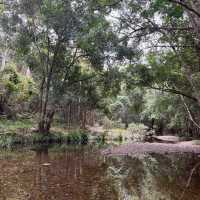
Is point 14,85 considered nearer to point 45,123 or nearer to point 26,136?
point 45,123

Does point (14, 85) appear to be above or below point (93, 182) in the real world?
above

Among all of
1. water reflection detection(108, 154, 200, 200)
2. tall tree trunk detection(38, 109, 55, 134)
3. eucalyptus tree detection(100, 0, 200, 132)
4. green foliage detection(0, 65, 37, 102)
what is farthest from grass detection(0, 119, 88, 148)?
water reflection detection(108, 154, 200, 200)

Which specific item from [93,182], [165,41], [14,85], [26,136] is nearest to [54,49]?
[14,85]

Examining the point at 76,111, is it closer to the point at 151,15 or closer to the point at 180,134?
the point at 180,134

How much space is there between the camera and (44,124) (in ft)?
97.5

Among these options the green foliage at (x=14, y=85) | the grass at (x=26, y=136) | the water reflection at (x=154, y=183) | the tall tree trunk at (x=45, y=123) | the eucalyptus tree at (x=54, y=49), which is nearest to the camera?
the water reflection at (x=154, y=183)

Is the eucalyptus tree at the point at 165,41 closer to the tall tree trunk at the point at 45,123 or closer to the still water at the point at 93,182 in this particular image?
the still water at the point at 93,182

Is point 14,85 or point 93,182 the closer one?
point 93,182

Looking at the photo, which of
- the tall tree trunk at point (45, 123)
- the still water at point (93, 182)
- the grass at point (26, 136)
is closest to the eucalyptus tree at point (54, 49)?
the tall tree trunk at point (45, 123)

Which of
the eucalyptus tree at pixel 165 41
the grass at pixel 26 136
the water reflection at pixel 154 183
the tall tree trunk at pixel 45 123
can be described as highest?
the eucalyptus tree at pixel 165 41

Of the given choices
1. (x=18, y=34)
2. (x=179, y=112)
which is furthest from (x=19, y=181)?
(x=179, y=112)

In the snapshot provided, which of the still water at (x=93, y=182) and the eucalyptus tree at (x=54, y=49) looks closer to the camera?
the still water at (x=93, y=182)

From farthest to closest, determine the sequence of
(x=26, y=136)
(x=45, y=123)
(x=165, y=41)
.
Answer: (x=45, y=123) < (x=26, y=136) < (x=165, y=41)

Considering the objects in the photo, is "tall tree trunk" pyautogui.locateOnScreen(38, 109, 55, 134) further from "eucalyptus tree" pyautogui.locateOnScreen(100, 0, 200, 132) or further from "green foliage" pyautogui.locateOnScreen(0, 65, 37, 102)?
"eucalyptus tree" pyautogui.locateOnScreen(100, 0, 200, 132)
